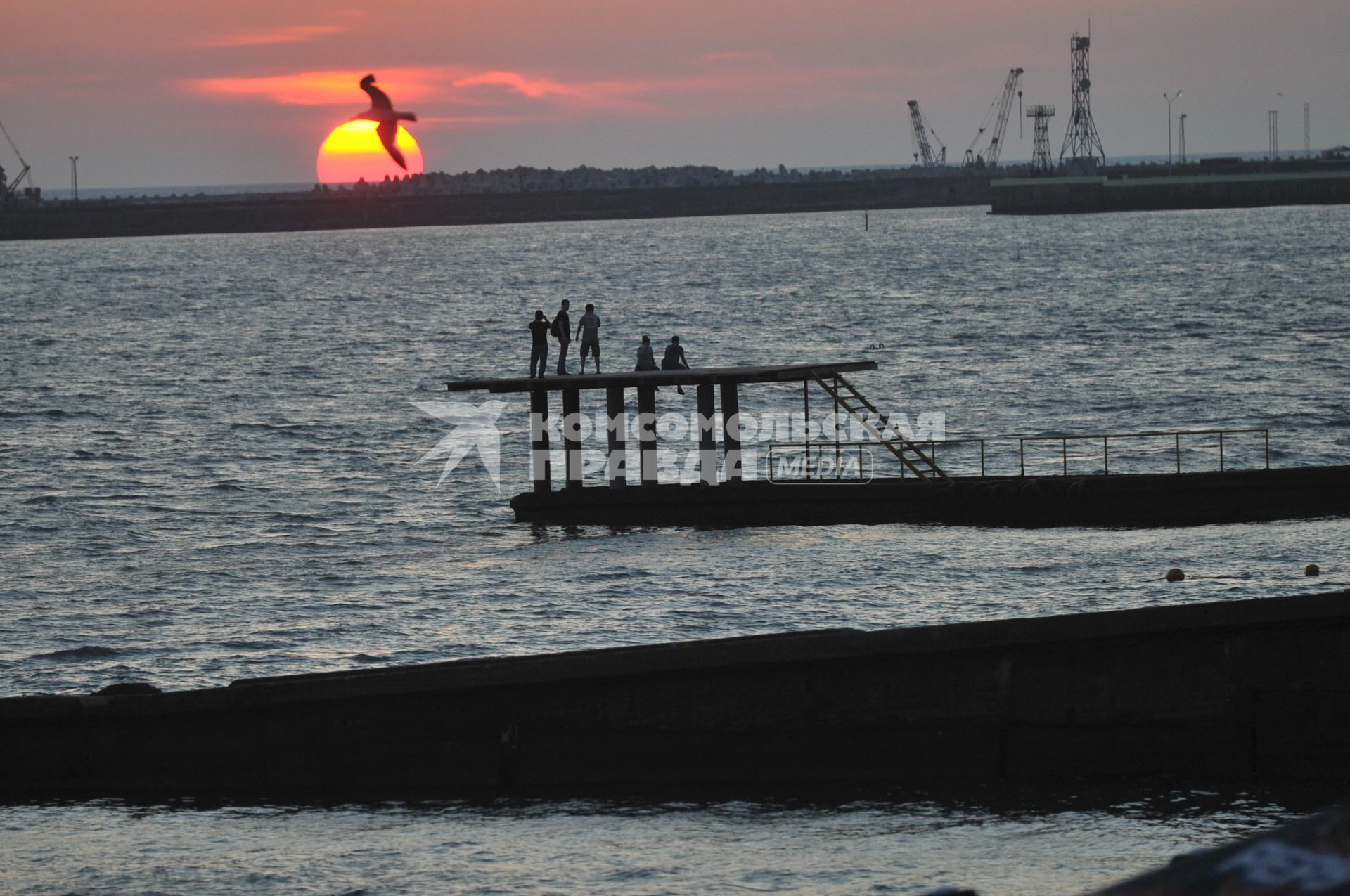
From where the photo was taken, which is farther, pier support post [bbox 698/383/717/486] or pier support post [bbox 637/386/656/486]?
pier support post [bbox 698/383/717/486]

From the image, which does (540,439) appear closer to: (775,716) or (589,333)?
(589,333)

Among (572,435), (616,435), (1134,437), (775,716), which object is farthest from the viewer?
(1134,437)

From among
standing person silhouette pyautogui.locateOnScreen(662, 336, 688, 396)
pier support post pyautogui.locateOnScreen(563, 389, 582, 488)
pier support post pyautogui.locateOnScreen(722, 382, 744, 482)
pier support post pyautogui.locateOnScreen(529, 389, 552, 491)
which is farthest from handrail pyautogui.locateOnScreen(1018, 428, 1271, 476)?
pier support post pyautogui.locateOnScreen(529, 389, 552, 491)

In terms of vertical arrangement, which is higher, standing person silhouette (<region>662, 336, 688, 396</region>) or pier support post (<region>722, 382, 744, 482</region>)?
standing person silhouette (<region>662, 336, 688, 396</region>)

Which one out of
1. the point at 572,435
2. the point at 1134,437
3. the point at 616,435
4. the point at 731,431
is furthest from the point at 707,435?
the point at 1134,437

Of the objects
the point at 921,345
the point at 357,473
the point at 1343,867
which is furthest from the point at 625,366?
the point at 1343,867

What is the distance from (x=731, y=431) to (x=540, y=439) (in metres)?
4.58

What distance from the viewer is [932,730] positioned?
17312mm

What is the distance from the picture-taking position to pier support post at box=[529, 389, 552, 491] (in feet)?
128

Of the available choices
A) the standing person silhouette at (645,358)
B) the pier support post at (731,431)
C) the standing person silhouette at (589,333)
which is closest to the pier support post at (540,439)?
the standing person silhouette at (589,333)

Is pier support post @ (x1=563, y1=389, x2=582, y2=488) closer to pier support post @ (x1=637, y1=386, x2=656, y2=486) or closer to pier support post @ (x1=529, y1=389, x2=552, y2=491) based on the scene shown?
pier support post @ (x1=529, y1=389, x2=552, y2=491)

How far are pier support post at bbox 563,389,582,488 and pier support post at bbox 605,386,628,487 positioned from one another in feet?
2.41

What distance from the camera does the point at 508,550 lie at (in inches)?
1484

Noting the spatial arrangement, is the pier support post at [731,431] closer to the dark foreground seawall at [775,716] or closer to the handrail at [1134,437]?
the handrail at [1134,437]
